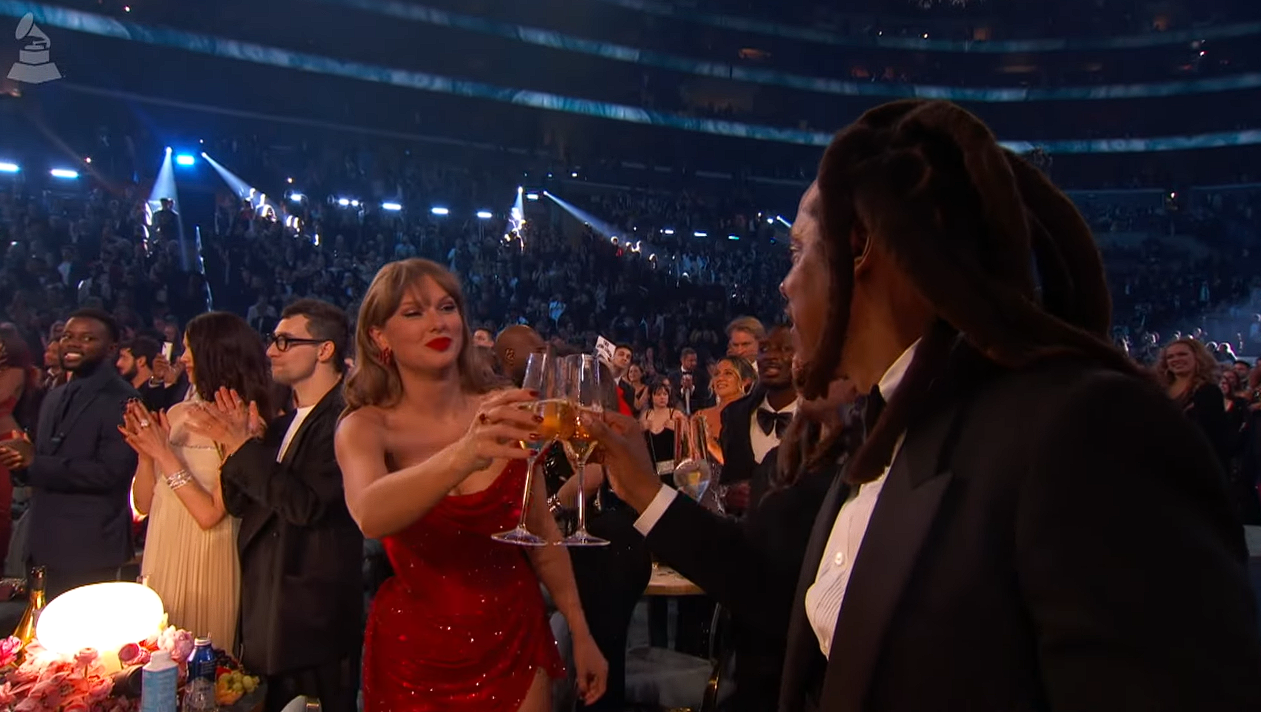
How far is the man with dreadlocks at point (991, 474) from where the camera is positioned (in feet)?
2.34

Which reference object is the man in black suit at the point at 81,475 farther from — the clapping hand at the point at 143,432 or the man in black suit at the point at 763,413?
the man in black suit at the point at 763,413

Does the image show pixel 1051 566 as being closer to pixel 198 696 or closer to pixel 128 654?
pixel 198 696

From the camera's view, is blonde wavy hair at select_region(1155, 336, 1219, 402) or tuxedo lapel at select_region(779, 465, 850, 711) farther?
blonde wavy hair at select_region(1155, 336, 1219, 402)

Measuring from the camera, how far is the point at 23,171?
16.3 m

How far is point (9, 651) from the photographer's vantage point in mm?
2055

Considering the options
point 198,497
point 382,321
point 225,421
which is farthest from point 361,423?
point 198,497

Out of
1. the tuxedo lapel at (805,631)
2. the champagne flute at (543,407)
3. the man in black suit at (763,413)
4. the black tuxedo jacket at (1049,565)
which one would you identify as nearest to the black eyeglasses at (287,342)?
the champagne flute at (543,407)

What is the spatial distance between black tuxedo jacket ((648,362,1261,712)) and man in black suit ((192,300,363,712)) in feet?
7.52

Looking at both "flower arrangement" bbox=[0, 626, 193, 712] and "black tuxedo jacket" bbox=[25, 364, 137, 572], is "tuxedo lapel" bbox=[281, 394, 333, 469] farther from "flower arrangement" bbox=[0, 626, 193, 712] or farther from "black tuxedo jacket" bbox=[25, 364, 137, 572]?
"black tuxedo jacket" bbox=[25, 364, 137, 572]

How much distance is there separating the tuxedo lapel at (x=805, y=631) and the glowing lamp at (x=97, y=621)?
5.48 feet

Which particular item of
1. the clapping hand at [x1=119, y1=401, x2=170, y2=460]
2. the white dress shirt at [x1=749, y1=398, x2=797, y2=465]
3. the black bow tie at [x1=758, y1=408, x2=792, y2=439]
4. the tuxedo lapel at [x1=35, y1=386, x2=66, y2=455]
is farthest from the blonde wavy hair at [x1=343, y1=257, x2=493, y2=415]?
the tuxedo lapel at [x1=35, y1=386, x2=66, y2=455]

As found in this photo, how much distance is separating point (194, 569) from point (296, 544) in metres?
0.50

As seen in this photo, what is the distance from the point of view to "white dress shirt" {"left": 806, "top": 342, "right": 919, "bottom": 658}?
1.03 m

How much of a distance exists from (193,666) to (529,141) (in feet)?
87.8
